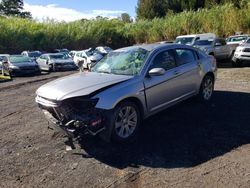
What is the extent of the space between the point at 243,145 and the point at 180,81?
84.9 inches

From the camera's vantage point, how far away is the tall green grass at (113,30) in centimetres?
3506

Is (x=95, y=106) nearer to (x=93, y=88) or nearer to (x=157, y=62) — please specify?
(x=93, y=88)

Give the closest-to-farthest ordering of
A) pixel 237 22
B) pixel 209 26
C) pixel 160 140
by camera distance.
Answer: pixel 160 140 < pixel 237 22 < pixel 209 26

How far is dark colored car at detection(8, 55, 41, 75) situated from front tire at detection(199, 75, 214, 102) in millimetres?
15640

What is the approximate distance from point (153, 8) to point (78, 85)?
5775 centimetres

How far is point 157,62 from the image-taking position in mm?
6945

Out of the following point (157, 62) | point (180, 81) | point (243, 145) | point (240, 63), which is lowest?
point (240, 63)

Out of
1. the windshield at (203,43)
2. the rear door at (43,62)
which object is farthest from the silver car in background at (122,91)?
the rear door at (43,62)

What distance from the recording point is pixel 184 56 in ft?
25.8

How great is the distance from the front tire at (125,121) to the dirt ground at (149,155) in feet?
0.56

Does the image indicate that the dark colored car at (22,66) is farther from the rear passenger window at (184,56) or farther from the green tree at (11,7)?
the green tree at (11,7)

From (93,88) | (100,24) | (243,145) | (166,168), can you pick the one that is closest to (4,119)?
(93,88)

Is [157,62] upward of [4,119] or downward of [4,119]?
upward

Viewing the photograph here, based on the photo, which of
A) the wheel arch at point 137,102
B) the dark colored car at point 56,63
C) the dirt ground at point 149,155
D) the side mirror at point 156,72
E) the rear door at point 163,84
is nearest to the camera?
the dirt ground at point 149,155
